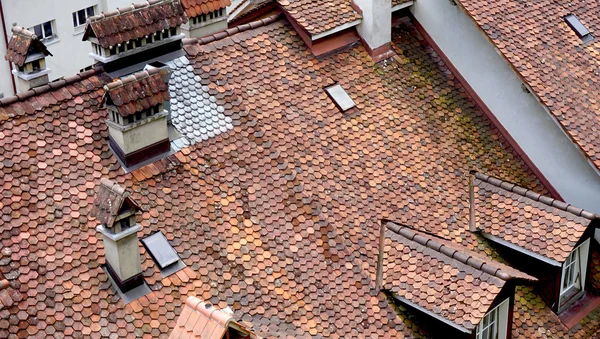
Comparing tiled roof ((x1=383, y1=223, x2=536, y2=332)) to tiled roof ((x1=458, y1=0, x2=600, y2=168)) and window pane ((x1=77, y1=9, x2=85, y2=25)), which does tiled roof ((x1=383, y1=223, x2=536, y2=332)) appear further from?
window pane ((x1=77, y1=9, x2=85, y2=25))

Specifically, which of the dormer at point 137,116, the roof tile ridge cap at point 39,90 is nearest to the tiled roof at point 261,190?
the roof tile ridge cap at point 39,90

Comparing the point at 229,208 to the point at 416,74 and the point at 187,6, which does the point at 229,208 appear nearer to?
the point at 187,6

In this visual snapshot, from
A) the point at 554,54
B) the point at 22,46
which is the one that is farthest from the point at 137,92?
the point at 554,54

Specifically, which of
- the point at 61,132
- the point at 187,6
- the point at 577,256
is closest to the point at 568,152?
the point at 577,256

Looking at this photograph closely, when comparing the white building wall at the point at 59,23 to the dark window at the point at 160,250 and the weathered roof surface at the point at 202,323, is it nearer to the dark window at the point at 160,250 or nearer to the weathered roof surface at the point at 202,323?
the dark window at the point at 160,250

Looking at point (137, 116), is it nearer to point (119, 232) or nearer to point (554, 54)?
point (119, 232)
